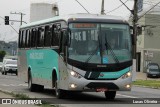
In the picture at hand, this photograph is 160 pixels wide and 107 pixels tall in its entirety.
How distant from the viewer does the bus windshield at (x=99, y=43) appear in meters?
18.3

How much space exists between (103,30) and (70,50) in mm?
1396

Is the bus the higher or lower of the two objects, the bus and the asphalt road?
the higher

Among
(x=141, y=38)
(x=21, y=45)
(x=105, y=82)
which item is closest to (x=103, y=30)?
(x=105, y=82)

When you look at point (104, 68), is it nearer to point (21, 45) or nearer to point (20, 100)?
point (20, 100)

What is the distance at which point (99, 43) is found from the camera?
18.5 metres

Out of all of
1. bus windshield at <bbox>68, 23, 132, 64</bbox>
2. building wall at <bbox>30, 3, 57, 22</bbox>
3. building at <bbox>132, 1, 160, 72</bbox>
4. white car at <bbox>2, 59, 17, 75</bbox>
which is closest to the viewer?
bus windshield at <bbox>68, 23, 132, 64</bbox>

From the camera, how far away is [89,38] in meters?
18.5

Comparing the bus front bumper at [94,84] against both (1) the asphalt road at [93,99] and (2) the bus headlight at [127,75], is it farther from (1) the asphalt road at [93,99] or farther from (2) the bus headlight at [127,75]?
(1) the asphalt road at [93,99]

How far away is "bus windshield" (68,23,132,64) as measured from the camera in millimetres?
18281

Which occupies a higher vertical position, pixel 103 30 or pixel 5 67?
pixel 103 30

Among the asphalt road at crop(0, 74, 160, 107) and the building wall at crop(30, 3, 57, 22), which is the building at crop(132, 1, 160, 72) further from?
the asphalt road at crop(0, 74, 160, 107)

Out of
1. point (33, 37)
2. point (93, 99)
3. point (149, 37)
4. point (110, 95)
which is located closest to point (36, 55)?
point (33, 37)

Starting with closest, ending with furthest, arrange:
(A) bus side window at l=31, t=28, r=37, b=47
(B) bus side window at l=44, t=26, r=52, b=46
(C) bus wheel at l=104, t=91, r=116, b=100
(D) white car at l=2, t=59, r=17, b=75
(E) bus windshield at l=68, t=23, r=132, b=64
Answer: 1. (E) bus windshield at l=68, t=23, r=132, b=64
2. (C) bus wheel at l=104, t=91, r=116, b=100
3. (B) bus side window at l=44, t=26, r=52, b=46
4. (A) bus side window at l=31, t=28, r=37, b=47
5. (D) white car at l=2, t=59, r=17, b=75

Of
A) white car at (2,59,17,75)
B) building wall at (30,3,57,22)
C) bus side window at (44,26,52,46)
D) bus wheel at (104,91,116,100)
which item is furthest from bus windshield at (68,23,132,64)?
building wall at (30,3,57,22)
